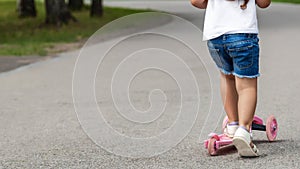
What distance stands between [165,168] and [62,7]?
1942 centimetres

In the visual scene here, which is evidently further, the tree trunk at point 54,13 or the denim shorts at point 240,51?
the tree trunk at point 54,13

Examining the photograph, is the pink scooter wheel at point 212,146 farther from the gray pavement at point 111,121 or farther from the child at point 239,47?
the child at point 239,47

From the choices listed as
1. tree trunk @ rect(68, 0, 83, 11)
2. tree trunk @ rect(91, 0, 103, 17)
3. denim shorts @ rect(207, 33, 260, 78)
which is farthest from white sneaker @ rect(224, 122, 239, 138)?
tree trunk @ rect(68, 0, 83, 11)

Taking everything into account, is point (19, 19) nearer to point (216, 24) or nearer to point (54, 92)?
point (54, 92)

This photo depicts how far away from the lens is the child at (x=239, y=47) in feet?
17.6

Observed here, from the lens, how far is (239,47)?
538 centimetres

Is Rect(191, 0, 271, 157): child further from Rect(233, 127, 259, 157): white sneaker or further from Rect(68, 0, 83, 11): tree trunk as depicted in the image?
Rect(68, 0, 83, 11): tree trunk

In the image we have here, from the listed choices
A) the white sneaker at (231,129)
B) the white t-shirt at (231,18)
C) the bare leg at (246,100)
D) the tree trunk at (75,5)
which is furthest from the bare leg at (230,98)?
the tree trunk at (75,5)

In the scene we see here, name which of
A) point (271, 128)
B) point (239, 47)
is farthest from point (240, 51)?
point (271, 128)

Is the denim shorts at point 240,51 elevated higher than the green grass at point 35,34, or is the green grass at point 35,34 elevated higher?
the denim shorts at point 240,51

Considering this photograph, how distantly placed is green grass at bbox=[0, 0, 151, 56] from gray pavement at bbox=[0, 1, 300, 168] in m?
4.41

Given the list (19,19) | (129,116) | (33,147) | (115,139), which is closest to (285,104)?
(129,116)

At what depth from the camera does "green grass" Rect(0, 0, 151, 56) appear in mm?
17172

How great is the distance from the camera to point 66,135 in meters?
6.80
